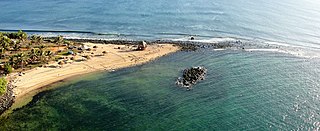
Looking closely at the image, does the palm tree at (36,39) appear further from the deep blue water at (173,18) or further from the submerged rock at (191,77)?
the submerged rock at (191,77)

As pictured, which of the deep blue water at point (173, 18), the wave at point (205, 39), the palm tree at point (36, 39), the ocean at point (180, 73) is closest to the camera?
the ocean at point (180, 73)

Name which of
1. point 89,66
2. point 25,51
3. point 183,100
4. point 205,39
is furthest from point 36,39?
point 205,39

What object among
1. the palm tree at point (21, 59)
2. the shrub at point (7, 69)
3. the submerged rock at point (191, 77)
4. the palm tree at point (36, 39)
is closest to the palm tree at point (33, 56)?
the palm tree at point (21, 59)

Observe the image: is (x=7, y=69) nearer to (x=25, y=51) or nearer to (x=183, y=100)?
(x=25, y=51)

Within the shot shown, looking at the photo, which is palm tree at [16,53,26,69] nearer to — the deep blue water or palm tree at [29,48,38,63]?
palm tree at [29,48,38,63]

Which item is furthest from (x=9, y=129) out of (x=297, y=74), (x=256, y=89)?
(x=297, y=74)

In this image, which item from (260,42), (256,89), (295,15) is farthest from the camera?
(295,15)

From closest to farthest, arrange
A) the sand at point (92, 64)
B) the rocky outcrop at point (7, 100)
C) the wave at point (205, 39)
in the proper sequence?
the rocky outcrop at point (7, 100) → the sand at point (92, 64) → the wave at point (205, 39)

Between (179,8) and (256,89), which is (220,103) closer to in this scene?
(256,89)
